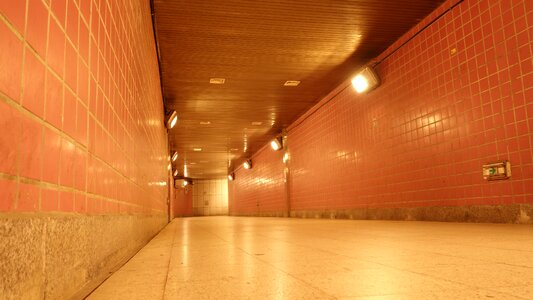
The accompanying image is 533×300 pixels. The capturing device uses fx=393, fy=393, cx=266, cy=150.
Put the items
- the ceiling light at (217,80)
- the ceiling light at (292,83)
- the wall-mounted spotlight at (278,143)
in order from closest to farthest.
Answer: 1. the ceiling light at (217,80)
2. the ceiling light at (292,83)
3. the wall-mounted spotlight at (278,143)

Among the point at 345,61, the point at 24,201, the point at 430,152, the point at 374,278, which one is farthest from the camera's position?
the point at 345,61

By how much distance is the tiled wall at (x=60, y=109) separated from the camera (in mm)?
846

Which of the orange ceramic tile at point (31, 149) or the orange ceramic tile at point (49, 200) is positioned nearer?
the orange ceramic tile at point (31, 149)

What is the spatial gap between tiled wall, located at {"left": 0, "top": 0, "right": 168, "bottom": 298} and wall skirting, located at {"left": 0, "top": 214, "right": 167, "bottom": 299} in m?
0.03

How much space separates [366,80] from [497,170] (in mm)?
3034

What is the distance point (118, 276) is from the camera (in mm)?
1816

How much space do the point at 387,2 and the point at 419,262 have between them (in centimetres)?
409

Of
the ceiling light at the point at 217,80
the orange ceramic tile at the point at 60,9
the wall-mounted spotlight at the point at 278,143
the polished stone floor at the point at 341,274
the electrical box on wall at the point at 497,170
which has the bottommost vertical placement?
the polished stone floor at the point at 341,274

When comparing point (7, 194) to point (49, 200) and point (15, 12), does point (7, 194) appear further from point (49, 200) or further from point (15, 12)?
point (15, 12)

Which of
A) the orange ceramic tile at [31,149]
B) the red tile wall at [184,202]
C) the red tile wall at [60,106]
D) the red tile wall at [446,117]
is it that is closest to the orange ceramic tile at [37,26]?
the red tile wall at [60,106]

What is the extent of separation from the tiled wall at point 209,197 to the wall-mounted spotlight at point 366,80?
2157 cm

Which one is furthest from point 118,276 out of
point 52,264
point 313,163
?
point 313,163

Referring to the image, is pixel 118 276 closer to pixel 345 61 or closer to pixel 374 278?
pixel 374 278

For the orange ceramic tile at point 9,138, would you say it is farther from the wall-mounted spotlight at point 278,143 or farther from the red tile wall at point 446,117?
the wall-mounted spotlight at point 278,143
